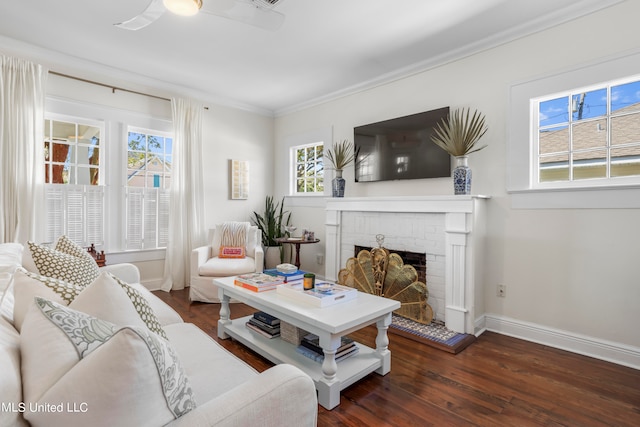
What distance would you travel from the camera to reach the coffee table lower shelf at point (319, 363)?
1.69m

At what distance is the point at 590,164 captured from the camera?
7.84 feet

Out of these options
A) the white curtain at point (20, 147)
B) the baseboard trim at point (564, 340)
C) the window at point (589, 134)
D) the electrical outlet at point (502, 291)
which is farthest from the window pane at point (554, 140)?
the white curtain at point (20, 147)

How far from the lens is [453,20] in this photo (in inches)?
98.6

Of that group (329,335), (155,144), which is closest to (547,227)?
(329,335)

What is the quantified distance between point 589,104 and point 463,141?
0.90 meters

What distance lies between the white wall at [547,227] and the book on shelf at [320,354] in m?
1.51

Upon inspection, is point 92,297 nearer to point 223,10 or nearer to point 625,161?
point 223,10

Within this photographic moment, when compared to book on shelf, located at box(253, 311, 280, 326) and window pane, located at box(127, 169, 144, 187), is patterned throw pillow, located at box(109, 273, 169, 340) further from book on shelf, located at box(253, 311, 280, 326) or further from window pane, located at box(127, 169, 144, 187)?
window pane, located at box(127, 169, 144, 187)

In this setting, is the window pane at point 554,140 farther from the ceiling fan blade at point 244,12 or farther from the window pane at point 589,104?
the ceiling fan blade at point 244,12

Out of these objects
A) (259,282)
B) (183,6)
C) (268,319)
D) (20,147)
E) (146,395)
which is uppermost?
(183,6)

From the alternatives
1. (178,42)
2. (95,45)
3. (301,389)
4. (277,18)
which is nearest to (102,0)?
(178,42)

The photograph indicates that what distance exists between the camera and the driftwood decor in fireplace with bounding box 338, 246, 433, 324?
281 centimetres

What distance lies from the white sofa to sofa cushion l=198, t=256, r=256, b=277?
211 centimetres

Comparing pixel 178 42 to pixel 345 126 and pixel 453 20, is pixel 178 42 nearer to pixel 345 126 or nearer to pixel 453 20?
pixel 345 126
